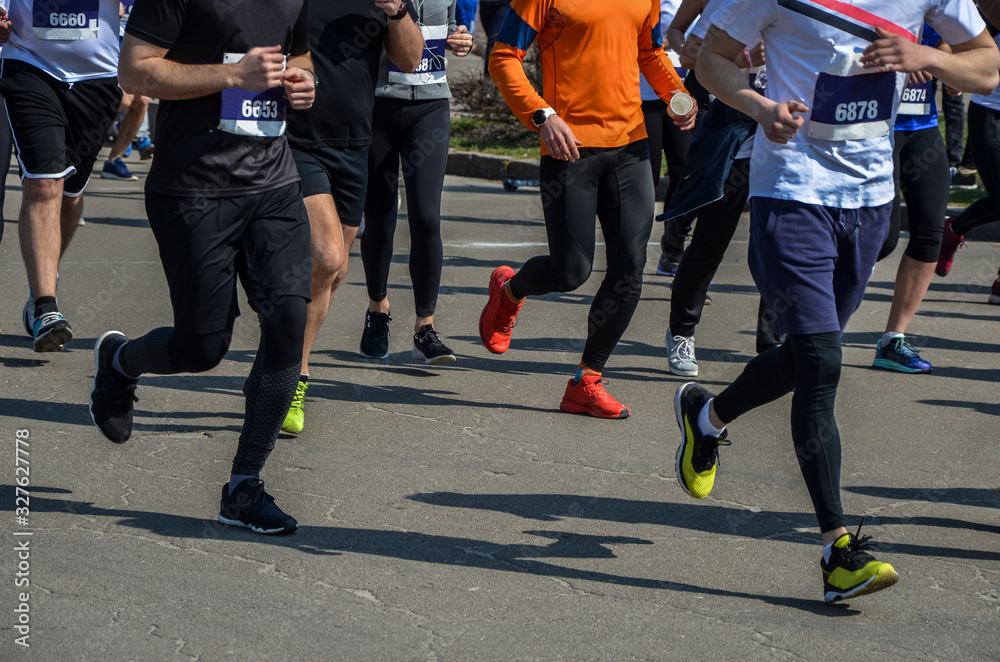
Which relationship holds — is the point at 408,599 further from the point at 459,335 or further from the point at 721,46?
the point at 459,335

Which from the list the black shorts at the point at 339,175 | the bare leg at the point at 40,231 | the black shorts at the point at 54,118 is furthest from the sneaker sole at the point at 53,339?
the black shorts at the point at 339,175

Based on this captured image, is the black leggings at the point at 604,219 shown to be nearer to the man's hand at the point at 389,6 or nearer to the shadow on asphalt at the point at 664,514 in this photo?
the man's hand at the point at 389,6

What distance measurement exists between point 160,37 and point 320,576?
1585mm

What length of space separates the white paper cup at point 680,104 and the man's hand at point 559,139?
0.56 meters

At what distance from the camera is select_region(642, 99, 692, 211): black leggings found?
8.01m

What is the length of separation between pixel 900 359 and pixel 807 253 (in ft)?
9.79

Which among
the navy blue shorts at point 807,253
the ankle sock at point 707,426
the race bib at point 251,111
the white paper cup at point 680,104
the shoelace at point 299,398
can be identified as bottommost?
the shoelace at point 299,398

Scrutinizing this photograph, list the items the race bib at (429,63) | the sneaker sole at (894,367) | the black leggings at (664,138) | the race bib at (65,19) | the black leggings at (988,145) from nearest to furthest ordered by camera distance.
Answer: the race bib at (429,63) < the race bib at (65,19) < the sneaker sole at (894,367) < the black leggings at (988,145) < the black leggings at (664,138)

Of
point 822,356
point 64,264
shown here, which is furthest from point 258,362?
point 64,264

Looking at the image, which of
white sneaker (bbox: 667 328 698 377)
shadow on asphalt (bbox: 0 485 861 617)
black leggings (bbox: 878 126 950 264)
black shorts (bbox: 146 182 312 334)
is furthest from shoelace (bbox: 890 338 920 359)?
black shorts (bbox: 146 182 312 334)

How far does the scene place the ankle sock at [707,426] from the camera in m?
4.19

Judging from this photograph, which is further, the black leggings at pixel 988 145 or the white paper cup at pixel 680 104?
the black leggings at pixel 988 145

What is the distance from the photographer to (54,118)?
622 centimetres

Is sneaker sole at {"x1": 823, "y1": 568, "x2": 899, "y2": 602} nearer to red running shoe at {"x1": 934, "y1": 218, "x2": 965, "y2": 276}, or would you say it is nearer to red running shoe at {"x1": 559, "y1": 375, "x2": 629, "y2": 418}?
red running shoe at {"x1": 559, "y1": 375, "x2": 629, "y2": 418}
